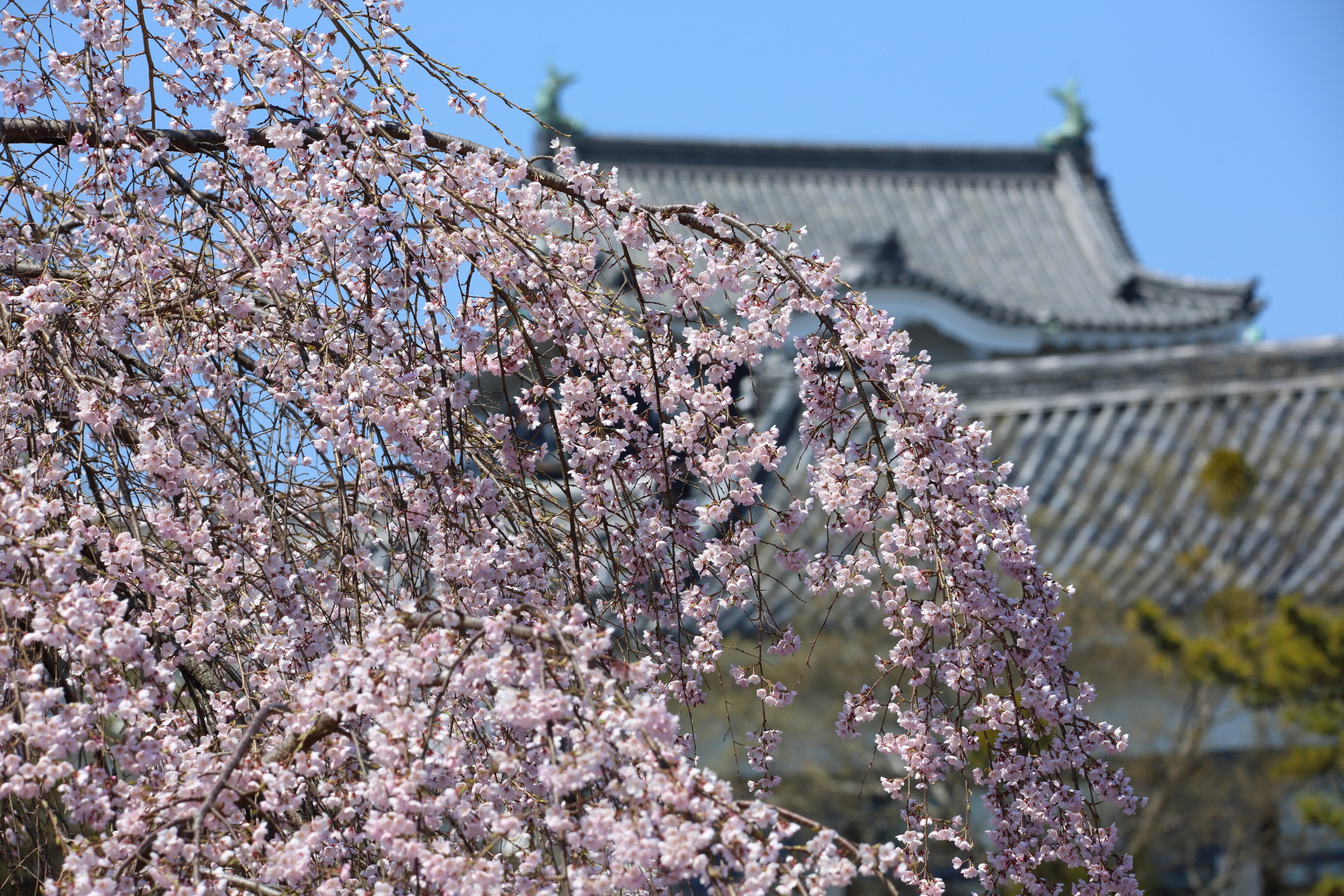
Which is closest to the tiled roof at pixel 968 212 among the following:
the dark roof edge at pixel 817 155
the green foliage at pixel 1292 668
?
the dark roof edge at pixel 817 155

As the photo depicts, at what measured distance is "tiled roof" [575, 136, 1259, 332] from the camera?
19391 millimetres

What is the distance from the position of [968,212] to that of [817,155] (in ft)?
8.28

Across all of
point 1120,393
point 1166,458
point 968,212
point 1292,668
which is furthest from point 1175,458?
point 968,212

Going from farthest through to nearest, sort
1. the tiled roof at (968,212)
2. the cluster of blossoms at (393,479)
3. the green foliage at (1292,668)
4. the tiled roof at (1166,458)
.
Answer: the tiled roof at (968,212) → the tiled roof at (1166,458) → the green foliage at (1292,668) → the cluster of blossoms at (393,479)

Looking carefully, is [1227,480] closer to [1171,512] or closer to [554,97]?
[1171,512]

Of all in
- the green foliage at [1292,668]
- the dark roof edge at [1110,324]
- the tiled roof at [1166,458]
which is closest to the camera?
the green foliage at [1292,668]

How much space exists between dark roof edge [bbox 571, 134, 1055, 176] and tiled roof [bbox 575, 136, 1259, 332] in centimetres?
2

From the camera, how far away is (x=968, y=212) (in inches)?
855

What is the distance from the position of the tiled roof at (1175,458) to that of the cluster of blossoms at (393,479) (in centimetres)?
752

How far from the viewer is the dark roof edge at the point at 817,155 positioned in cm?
2080

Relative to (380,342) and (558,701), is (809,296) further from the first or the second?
(558,701)

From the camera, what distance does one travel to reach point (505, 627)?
238 centimetres

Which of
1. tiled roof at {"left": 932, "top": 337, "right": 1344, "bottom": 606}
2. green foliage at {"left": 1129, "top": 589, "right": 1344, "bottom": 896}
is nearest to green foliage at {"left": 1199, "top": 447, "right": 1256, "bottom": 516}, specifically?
tiled roof at {"left": 932, "top": 337, "right": 1344, "bottom": 606}

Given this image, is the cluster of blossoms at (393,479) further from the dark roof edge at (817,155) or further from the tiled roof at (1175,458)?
the dark roof edge at (817,155)
